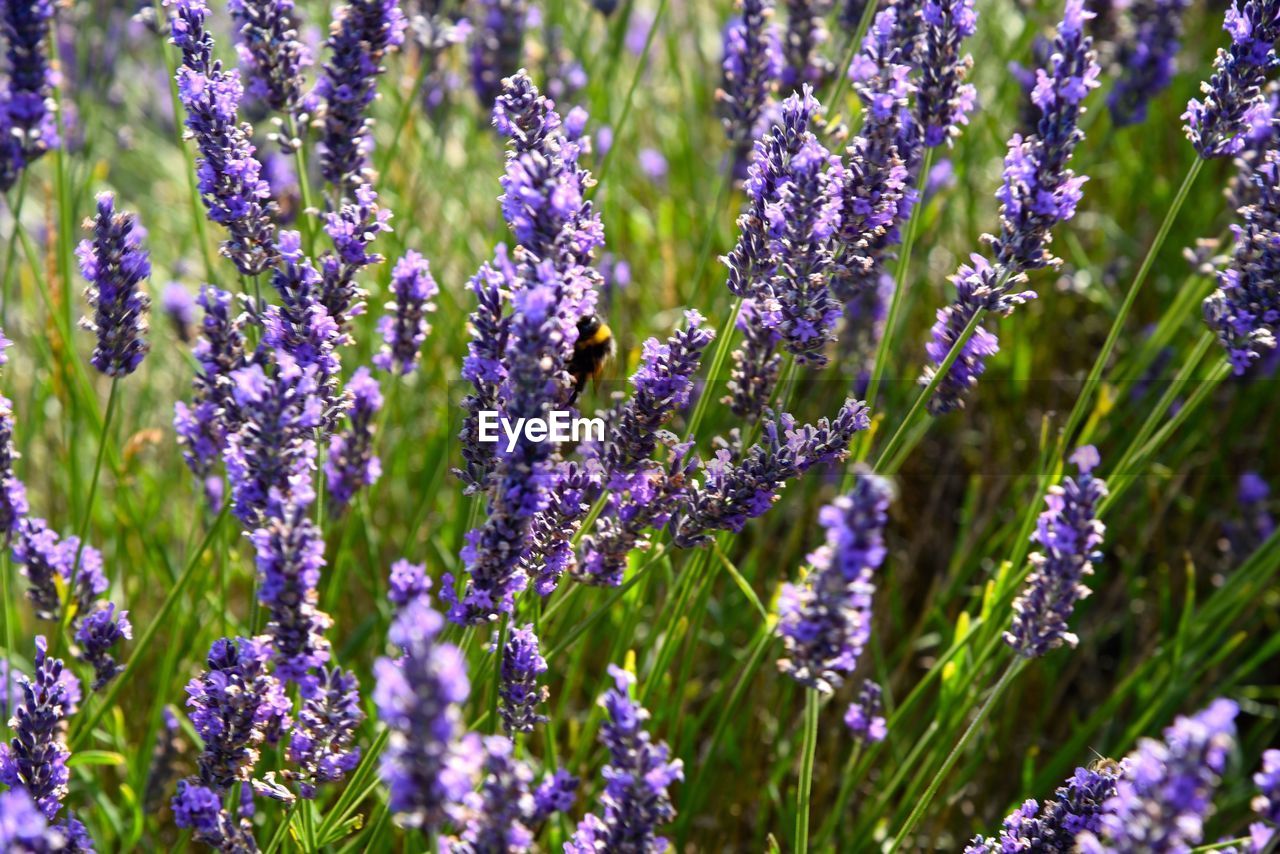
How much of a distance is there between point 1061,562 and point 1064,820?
1.17 feet

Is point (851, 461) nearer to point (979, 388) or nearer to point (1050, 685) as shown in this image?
point (1050, 685)

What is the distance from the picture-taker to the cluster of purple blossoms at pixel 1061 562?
5.23ft

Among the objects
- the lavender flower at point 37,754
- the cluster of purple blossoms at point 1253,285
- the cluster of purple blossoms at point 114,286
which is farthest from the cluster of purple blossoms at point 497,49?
the lavender flower at point 37,754

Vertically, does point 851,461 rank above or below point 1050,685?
above

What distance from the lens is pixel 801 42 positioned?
112 inches

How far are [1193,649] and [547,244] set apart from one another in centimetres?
207

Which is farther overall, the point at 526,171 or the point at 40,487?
the point at 40,487

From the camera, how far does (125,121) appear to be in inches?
209

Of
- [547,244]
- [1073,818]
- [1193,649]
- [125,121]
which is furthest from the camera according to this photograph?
[125,121]

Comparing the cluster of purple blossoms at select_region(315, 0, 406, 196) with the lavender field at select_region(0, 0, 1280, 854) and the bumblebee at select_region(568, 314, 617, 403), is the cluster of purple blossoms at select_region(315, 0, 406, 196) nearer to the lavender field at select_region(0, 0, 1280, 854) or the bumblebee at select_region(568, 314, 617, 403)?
the lavender field at select_region(0, 0, 1280, 854)

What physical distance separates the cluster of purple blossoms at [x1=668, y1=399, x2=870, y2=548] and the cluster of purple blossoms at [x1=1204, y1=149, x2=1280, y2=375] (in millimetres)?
708

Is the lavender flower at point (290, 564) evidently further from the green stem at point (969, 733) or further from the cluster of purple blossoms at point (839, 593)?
the green stem at point (969, 733)

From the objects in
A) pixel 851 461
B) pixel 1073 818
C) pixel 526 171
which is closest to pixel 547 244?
pixel 526 171

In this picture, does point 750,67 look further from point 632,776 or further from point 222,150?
point 632,776
